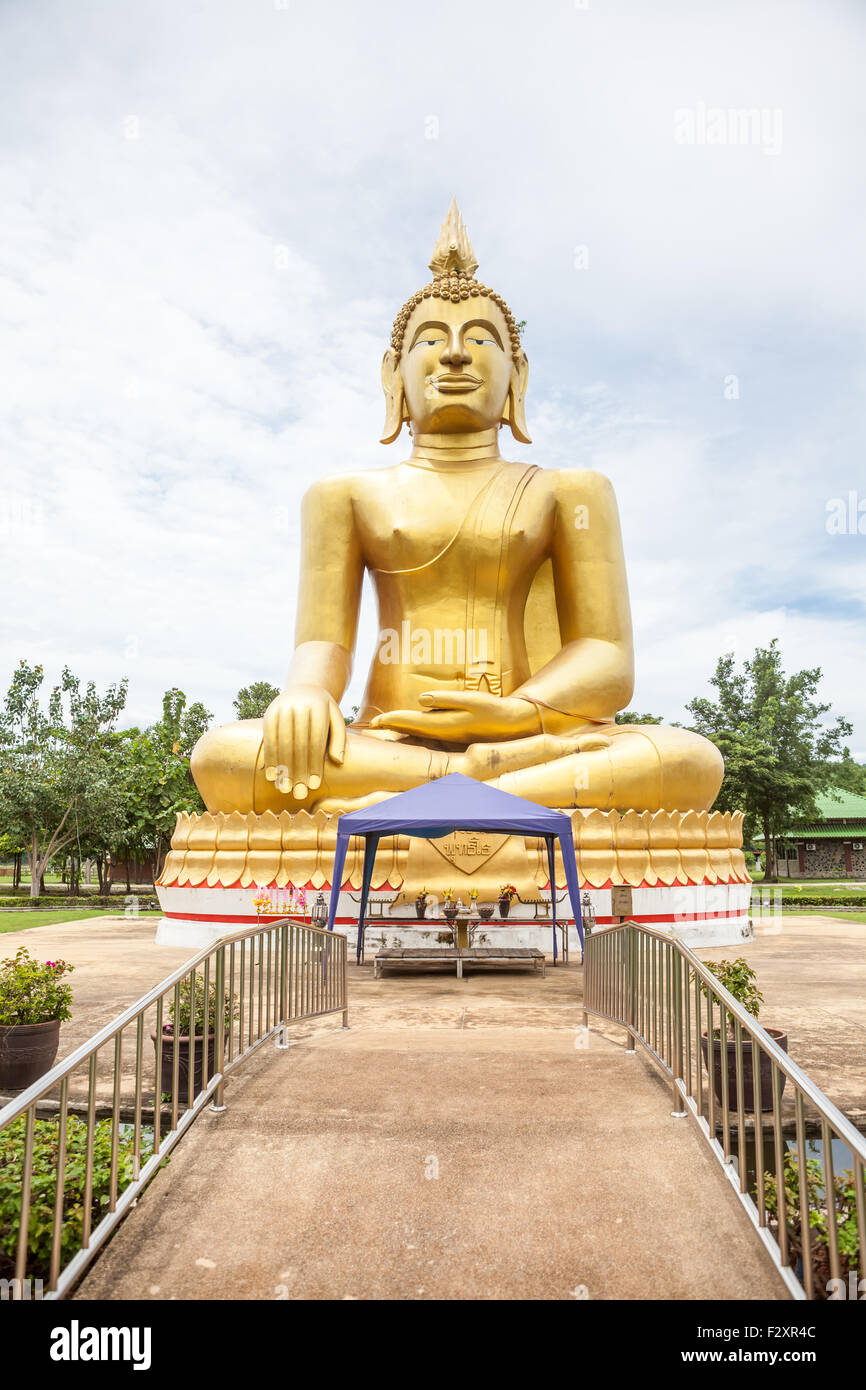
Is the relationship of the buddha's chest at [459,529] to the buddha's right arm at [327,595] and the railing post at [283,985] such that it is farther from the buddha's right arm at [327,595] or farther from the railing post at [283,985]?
the railing post at [283,985]

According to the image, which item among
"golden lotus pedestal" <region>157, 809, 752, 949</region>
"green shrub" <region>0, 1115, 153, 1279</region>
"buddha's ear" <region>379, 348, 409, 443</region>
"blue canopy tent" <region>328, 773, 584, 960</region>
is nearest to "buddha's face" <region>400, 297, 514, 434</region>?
"buddha's ear" <region>379, 348, 409, 443</region>

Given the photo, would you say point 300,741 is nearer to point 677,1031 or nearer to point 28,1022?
point 28,1022

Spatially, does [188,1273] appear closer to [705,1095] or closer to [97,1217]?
[97,1217]

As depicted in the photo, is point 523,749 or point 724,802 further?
point 724,802

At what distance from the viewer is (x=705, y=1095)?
486 cm

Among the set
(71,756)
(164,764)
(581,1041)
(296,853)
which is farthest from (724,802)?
(581,1041)

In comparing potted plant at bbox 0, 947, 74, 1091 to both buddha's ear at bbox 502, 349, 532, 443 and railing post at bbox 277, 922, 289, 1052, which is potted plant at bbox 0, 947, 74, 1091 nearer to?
railing post at bbox 277, 922, 289, 1052

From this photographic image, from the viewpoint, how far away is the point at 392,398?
1495 cm

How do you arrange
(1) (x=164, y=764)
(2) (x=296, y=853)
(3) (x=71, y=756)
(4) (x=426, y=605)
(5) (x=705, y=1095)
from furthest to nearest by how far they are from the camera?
(1) (x=164, y=764) → (3) (x=71, y=756) → (4) (x=426, y=605) → (2) (x=296, y=853) → (5) (x=705, y=1095)

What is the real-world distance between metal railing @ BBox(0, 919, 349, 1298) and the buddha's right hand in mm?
5146

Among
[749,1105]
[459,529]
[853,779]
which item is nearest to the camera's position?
[749,1105]

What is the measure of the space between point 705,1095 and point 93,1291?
3109 millimetres

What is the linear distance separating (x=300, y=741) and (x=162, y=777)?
19.5 metres

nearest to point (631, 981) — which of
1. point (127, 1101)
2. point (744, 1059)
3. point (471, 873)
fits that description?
point (744, 1059)
